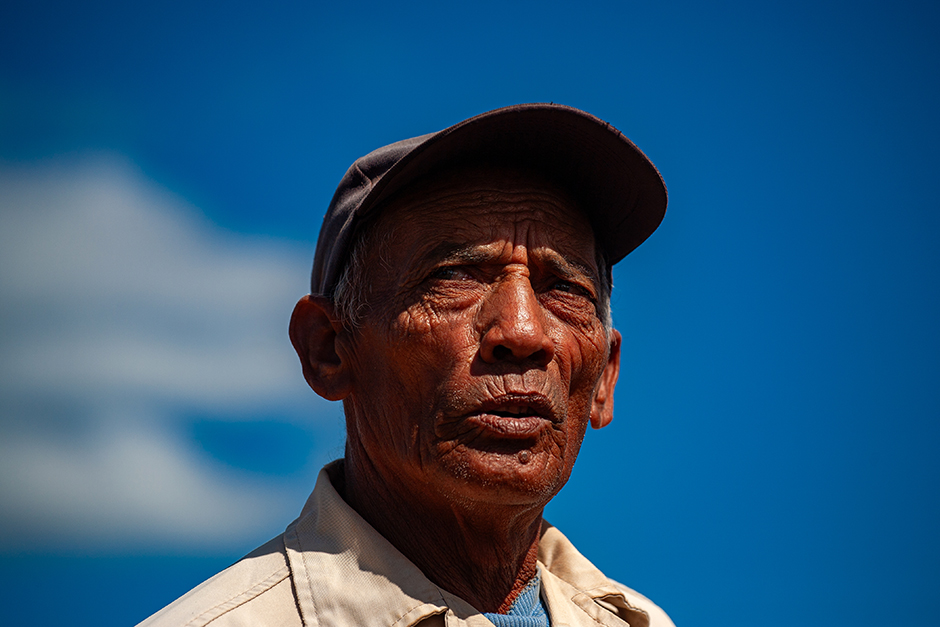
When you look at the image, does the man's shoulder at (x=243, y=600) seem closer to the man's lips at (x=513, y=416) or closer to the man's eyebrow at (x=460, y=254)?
the man's lips at (x=513, y=416)

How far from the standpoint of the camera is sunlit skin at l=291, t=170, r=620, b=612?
2.55 m

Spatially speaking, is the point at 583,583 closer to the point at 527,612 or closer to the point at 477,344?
the point at 527,612

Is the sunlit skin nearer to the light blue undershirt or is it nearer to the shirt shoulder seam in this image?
the light blue undershirt

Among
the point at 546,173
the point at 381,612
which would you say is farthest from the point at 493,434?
the point at 546,173

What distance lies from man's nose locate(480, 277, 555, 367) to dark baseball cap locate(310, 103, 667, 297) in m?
0.57

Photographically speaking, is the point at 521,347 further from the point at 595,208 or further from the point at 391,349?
the point at 595,208

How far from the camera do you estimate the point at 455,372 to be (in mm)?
2576

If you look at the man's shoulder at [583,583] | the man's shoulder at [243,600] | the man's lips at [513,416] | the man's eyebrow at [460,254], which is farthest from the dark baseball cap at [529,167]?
the man's shoulder at [583,583]

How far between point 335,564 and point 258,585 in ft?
0.88

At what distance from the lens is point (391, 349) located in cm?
272

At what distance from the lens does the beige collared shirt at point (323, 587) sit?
2434mm

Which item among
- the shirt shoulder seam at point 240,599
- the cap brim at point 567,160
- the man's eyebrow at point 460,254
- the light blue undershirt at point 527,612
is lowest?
the light blue undershirt at point 527,612

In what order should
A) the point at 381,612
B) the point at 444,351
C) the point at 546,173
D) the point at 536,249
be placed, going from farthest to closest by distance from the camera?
the point at 546,173 < the point at 536,249 < the point at 444,351 < the point at 381,612

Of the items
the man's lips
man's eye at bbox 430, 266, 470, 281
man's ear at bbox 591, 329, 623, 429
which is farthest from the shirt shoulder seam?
man's ear at bbox 591, 329, 623, 429
